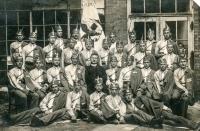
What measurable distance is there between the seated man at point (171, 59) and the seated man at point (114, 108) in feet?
3.16

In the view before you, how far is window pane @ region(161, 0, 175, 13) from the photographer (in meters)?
5.50

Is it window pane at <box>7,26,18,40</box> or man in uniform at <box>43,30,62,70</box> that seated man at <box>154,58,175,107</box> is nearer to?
man in uniform at <box>43,30,62,70</box>

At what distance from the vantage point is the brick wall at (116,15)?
5.79 m

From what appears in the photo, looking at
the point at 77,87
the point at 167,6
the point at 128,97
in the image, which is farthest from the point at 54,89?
the point at 167,6

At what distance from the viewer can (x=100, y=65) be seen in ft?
17.4

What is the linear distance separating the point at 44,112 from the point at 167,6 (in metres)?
2.63

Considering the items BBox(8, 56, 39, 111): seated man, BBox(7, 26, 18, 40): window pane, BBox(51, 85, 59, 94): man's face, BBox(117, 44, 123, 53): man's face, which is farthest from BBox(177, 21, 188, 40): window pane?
BBox(7, 26, 18, 40): window pane

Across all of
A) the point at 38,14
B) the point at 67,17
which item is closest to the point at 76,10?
the point at 67,17

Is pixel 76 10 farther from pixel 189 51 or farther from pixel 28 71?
pixel 189 51

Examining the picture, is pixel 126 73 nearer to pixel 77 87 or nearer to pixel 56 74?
pixel 77 87

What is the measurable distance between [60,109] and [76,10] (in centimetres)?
182

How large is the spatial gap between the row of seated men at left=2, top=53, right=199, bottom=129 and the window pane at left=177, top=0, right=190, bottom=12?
3.21 ft

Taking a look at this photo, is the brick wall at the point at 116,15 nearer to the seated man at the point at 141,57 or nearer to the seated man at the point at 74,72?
the seated man at the point at 141,57

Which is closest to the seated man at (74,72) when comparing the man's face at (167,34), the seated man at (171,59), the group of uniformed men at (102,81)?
the group of uniformed men at (102,81)
